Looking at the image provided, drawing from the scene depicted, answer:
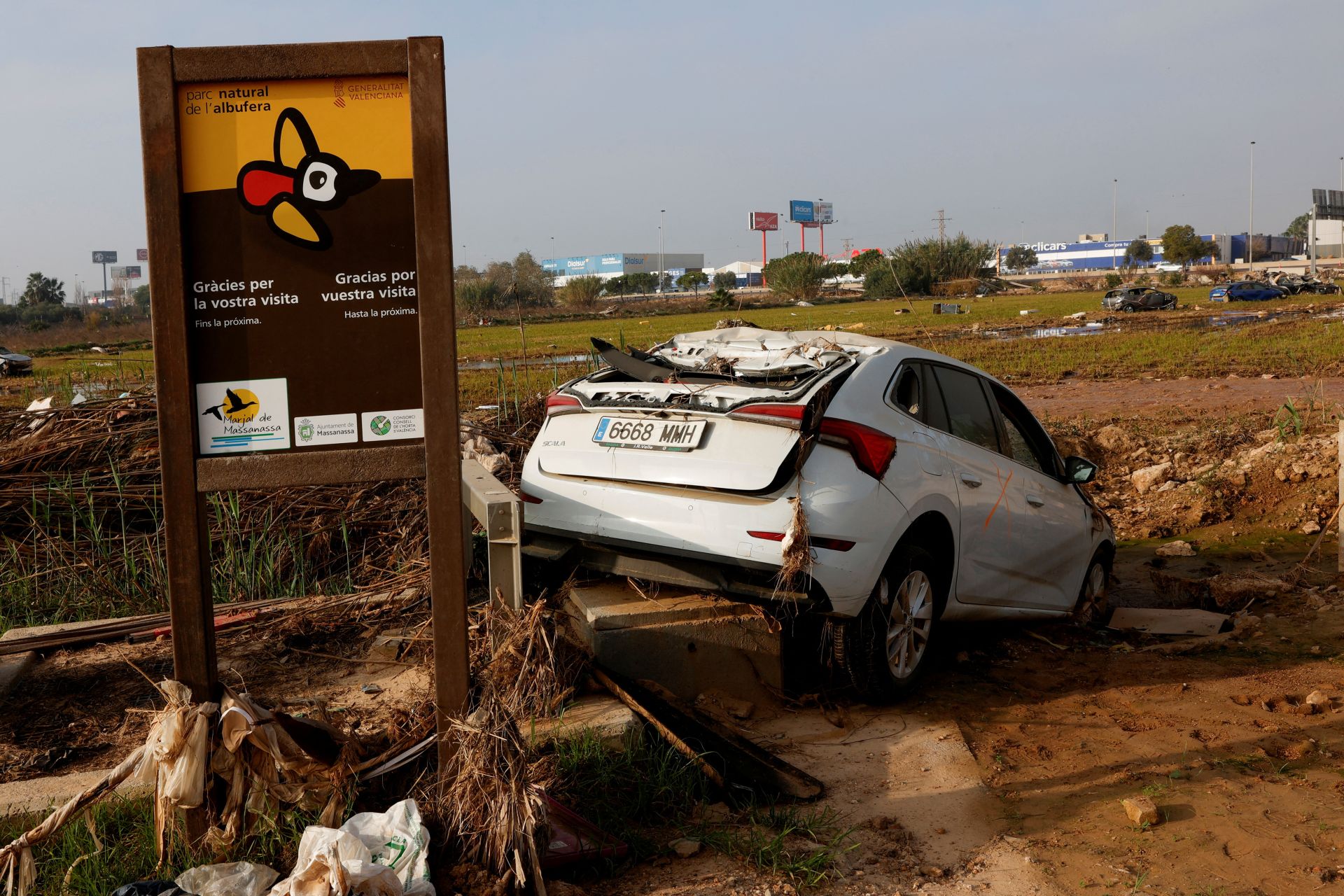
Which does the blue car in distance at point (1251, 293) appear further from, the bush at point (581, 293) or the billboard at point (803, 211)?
the billboard at point (803, 211)

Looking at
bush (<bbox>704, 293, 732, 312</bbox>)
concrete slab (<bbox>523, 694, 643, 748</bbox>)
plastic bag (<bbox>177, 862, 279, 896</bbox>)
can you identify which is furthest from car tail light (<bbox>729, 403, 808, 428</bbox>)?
bush (<bbox>704, 293, 732, 312</bbox>)

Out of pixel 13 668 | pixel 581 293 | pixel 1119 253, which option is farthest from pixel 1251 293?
pixel 1119 253

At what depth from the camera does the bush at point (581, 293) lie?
7225 cm

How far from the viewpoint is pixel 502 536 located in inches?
163

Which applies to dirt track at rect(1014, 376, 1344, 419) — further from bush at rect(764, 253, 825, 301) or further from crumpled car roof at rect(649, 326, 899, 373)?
bush at rect(764, 253, 825, 301)

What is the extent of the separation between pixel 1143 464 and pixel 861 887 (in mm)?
9759

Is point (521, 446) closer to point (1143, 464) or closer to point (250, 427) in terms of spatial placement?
point (250, 427)

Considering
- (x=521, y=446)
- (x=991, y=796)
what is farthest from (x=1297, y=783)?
(x=521, y=446)

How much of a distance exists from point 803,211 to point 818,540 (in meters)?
161

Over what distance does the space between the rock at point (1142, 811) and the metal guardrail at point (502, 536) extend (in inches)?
94.3

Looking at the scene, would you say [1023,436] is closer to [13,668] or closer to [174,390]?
[174,390]

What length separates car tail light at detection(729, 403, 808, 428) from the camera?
4.89 meters

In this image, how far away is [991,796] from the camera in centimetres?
426

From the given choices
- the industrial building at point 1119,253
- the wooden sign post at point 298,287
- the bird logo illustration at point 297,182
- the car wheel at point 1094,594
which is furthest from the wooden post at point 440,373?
the industrial building at point 1119,253
